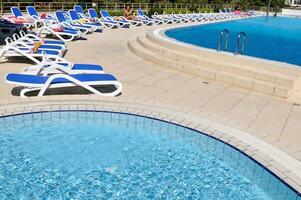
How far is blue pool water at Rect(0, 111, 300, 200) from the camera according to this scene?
13.3 ft

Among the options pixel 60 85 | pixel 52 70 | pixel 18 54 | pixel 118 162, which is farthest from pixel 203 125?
pixel 18 54

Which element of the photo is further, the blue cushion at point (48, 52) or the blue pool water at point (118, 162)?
the blue cushion at point (48, 52)

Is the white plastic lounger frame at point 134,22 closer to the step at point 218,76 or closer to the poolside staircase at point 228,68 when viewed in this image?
the poolside staircase at point 228,68

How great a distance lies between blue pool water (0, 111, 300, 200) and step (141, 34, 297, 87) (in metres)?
3.30

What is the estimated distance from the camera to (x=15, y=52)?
349 inches

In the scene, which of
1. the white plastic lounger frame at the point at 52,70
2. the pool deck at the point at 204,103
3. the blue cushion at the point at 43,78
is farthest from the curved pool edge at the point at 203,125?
the white plastic lounger frame at the point at 52,70

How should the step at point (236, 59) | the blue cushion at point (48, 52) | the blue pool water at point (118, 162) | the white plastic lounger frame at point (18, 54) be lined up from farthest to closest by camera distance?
the blue cushion at point (48, 52), the white plastic lounger frame at point (18, 54), the step at point (236, 59), the blue pool water at point (118, 162)

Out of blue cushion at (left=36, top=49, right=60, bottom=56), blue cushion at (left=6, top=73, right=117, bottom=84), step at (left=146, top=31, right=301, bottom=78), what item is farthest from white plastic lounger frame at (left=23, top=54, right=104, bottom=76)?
step at (left=146, top=31, right=301, bottom=78)

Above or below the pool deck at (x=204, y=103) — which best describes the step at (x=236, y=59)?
above

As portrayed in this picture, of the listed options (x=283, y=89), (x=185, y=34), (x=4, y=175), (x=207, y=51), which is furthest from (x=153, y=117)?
(x=185, y=34)

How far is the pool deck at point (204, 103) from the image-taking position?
17.5 ft

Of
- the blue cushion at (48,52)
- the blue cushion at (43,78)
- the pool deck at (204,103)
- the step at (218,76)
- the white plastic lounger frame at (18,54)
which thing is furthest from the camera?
the blue cushion at (48,52)

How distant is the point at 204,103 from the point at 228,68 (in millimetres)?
2270

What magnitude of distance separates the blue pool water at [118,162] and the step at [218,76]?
3.01 metres
